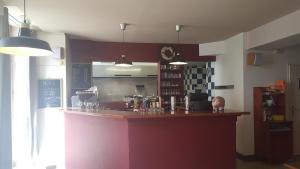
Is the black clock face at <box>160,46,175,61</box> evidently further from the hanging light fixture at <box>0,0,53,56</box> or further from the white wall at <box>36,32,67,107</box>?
the hanging light fixture at <box>0,0,53,56</box>

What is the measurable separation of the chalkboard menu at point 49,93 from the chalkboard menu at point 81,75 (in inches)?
34.8

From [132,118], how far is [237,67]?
358 cm

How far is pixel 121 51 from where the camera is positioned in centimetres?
677

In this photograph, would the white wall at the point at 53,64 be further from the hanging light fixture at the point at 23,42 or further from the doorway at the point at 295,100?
the doorway at the point at 295,100

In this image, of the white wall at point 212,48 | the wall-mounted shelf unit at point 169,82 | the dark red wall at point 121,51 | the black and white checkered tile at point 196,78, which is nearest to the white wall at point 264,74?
the white wall at point 212,48

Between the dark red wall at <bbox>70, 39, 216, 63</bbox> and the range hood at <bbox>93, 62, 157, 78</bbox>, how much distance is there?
1540 millimetres

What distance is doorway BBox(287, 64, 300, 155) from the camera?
600cm

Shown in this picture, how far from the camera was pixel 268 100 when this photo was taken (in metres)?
5.64

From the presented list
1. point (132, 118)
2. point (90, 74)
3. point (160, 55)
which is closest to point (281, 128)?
point (160, 55)

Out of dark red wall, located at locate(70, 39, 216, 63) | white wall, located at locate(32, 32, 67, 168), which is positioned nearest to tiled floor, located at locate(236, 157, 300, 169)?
dark red wall, located at locate(70, 39, 216, 63)

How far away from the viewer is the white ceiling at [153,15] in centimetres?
389

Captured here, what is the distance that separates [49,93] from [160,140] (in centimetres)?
304

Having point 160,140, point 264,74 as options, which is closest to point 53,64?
point 160,140

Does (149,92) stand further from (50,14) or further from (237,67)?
(50,14)
